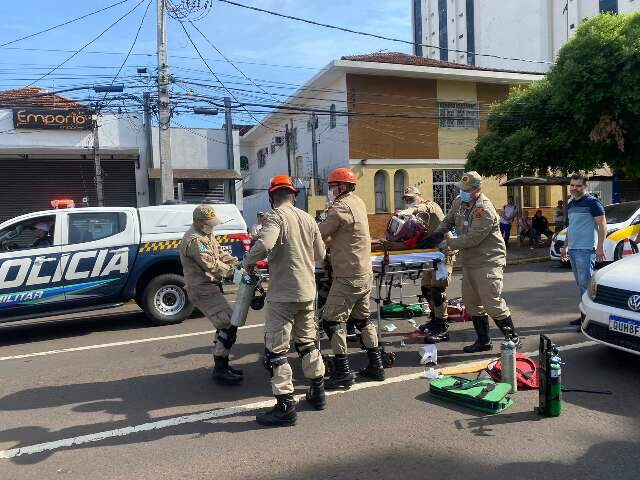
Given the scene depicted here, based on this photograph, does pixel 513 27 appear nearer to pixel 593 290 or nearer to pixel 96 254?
pixel 96 254

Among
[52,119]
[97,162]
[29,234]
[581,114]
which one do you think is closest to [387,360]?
[29,234]

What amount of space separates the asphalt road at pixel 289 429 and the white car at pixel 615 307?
361 mm

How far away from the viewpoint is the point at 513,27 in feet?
163

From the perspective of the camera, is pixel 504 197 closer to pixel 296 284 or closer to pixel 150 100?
pixel 150 100

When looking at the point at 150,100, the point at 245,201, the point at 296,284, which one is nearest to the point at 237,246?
the point at 296,284

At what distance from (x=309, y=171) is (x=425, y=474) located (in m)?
22.6

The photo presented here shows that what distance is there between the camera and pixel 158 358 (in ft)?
21.6

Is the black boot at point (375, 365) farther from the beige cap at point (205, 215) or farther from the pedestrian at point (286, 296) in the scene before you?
the beige cap at point (205, 215)

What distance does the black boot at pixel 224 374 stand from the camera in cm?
541

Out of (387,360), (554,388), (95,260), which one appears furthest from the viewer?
(95,260)

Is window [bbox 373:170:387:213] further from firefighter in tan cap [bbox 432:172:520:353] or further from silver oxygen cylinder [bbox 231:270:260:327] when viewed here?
silver oxygen cylinder [bbox 231:270:260:327]

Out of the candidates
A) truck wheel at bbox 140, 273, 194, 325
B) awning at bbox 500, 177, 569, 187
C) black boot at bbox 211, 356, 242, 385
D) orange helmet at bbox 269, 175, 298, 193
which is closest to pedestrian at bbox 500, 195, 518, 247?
awning at bbox 500, 177, 569, 187

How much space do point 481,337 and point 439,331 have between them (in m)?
0.74

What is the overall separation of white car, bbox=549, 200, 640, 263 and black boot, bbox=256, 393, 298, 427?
9.13 metres
